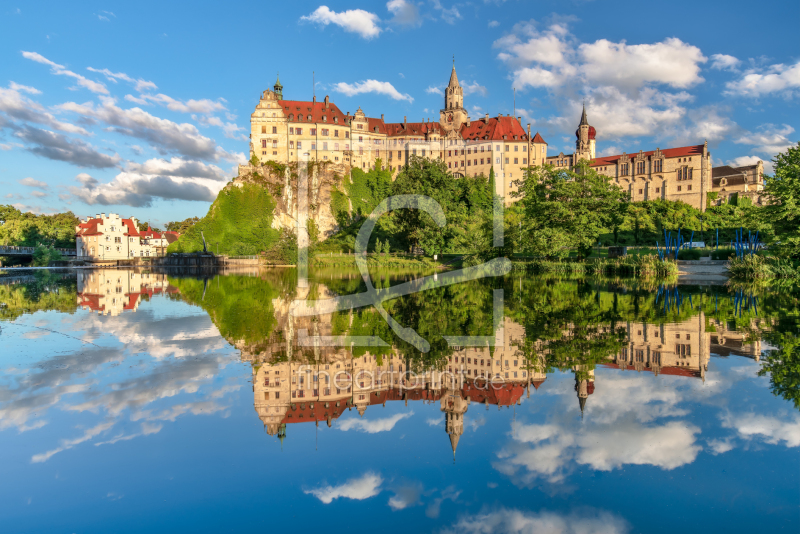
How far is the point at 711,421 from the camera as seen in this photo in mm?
6828

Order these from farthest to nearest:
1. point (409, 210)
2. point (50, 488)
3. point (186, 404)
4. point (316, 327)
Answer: point (409, 210) < point (316, 327) < point (186, 404) < point (50, 488)

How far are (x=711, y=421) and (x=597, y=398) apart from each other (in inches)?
64.7

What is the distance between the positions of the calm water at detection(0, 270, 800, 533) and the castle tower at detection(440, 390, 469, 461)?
4cm

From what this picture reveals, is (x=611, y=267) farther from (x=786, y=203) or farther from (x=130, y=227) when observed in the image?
(x=130, y=227)

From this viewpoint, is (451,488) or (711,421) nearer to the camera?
(451,488)

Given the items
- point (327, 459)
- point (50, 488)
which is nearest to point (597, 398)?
point (327, 459)

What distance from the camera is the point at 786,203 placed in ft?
96.9

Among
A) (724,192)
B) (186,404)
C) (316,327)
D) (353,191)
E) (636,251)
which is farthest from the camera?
(724,192)

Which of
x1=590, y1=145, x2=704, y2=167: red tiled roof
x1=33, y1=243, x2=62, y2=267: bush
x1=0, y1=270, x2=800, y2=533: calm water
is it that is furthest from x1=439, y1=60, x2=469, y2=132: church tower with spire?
x1=0, y1=270, x2=800, y2=533: calm water

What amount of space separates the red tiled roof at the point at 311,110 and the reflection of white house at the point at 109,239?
40.5m

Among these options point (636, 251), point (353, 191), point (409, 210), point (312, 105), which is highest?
point (312, 105)

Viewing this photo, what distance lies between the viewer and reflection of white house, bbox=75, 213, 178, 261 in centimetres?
8950

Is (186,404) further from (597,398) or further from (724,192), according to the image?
(724,192)

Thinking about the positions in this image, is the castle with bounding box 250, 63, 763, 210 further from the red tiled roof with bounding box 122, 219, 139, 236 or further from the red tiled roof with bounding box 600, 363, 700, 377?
the red tiled roof with bounding box 600, 363, 700, 377
